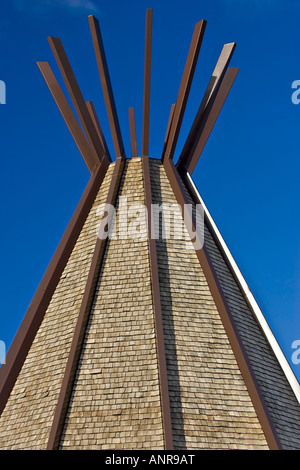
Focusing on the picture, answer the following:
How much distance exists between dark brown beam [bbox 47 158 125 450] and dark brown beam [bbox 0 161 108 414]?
532mm

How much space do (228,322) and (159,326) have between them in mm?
1264

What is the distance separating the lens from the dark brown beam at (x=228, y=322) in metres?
12.0

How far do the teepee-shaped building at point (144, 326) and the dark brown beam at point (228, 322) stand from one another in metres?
0.03

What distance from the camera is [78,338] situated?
12.9 m

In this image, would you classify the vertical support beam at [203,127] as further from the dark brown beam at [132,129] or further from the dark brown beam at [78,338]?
the dark brown beam at [78,338]

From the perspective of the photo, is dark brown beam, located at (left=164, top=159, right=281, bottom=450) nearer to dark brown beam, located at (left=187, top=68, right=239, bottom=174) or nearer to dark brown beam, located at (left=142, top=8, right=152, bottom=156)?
dark brown beam, located at (left=187, top=68, right=239, bottom=174)

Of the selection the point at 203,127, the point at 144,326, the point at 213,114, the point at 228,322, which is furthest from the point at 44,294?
the point at 213,114

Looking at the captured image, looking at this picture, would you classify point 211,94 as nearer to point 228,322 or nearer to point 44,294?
point 228,322

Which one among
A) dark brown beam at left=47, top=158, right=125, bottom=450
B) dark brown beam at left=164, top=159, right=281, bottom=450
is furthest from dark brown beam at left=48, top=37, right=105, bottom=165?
dark brown beam at left=164, top=159, right=281, bottom=450

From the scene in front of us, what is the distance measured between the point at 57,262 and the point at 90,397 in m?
3.15

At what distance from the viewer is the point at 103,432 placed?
1174 centimetres
